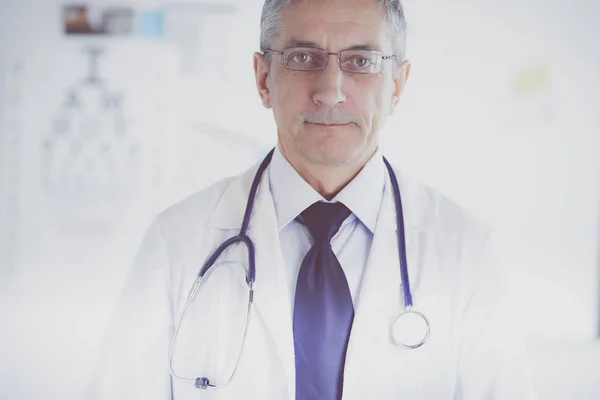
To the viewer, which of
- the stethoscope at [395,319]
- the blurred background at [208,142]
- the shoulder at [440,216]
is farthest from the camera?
the blurred background at [208,142]

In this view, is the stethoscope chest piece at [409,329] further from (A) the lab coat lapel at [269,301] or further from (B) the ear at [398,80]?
(B) the ear at [398,80]

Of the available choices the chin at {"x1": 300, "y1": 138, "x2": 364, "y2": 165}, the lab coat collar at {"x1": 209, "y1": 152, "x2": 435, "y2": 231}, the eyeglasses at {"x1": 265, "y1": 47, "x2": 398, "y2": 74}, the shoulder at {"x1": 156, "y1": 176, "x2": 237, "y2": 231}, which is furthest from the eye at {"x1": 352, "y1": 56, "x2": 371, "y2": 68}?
the shoulder at {"x1": 156, "y1": 176, "x2": 237, "y2": 231}

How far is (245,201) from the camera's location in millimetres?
1056

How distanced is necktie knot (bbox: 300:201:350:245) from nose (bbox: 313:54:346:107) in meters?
0.19

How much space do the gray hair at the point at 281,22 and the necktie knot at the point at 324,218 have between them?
0.29 meters

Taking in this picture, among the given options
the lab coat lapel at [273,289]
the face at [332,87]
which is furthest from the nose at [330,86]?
the lab coat lapel at [273,289]

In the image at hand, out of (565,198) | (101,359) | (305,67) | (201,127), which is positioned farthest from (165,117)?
(565,198)

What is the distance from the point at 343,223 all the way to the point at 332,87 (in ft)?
0.82

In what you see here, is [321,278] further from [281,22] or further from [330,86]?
[281,22]

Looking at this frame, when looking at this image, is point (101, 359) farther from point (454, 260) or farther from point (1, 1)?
point (1, 1)

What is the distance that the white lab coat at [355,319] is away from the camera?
942 millimetres

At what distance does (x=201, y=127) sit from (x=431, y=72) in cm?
54

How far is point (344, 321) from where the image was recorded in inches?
37.6

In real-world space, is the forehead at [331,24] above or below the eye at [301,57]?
above
